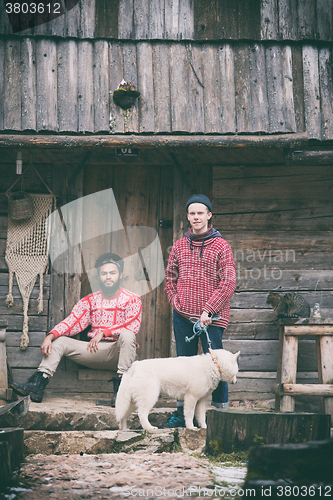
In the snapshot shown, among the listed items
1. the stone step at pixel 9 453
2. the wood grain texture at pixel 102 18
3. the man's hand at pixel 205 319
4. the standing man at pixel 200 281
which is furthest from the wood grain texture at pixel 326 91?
the stone step at pixel 9 453

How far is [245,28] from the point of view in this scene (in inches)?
221

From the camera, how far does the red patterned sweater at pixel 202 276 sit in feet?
14.3

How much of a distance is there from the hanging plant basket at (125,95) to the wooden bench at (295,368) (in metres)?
3.06

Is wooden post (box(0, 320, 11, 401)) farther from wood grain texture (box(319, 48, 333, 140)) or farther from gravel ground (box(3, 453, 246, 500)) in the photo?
wood grain texture (box(319, 48, 333, 140))

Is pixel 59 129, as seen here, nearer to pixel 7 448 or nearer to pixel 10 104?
pixel 10 104

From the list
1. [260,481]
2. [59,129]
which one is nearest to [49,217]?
[59,129]

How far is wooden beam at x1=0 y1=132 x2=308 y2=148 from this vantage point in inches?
199

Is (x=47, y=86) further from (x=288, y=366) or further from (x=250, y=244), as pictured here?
(x=288, y=366)

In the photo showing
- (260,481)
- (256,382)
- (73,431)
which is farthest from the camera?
(256,382)

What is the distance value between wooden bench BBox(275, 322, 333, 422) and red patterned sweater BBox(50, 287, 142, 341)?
1.66 metres

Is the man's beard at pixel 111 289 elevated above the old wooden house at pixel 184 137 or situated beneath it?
situated beneath

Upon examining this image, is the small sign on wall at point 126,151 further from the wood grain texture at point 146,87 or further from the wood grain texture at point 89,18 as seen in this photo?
the wood grain texture at point 89,18

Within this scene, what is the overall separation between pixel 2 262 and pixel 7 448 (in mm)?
3160

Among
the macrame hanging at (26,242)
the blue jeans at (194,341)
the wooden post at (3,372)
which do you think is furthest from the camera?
the macrame hanging at (26,242)
